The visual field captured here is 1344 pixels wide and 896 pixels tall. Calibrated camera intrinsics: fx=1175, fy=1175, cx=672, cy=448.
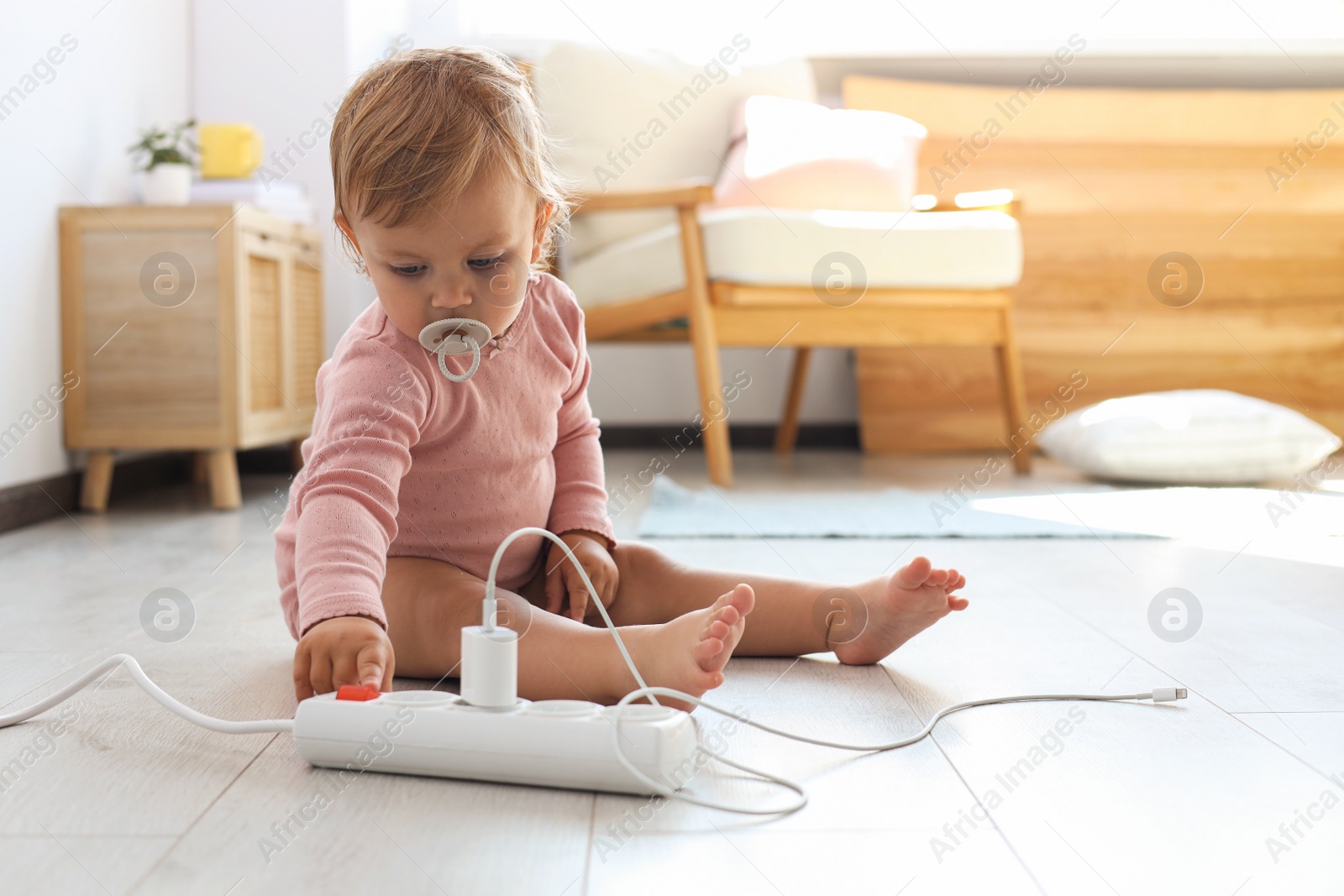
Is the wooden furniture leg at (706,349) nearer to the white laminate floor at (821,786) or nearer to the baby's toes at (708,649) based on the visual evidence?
the white laminate floor at (821,786)

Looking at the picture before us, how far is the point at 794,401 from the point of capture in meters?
2.74

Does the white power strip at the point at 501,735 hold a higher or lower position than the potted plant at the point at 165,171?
lower

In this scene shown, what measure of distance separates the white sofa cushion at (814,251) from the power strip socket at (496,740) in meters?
1.47

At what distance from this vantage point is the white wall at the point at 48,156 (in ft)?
5.35

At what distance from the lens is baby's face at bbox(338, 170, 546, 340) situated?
778mm

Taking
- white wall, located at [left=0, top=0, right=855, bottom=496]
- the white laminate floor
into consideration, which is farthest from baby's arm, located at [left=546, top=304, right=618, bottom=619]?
white wall, located at [left=0, top=0, right=855, bottom=496]

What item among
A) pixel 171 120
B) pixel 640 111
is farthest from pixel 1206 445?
pixel 171 120

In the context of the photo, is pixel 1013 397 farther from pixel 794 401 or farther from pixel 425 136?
pixel 425 136

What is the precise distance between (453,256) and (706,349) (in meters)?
1.29

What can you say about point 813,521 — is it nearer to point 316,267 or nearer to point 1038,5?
point 316,267

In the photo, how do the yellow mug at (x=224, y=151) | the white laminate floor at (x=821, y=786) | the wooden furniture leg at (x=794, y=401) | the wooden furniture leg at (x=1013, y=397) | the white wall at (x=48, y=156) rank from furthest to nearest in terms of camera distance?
the wooden furniture leg at (x=794, y=401) < the wooden furniture leg at (x=1013, y=397) < the yellow mug at (x=224, y=151) < the white wall at (x=48, y=156) < the white laminate floor at (x=821, y=786)

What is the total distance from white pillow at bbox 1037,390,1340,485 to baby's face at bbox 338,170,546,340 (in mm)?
1642

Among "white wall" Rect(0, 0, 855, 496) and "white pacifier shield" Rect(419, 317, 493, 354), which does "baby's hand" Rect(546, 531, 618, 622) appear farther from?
"white wall" Rect(0, 0, 855, 496)

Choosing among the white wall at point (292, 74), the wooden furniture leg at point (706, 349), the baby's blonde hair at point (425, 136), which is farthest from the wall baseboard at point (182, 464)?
the baby's blonde hair at point (425, 136)
